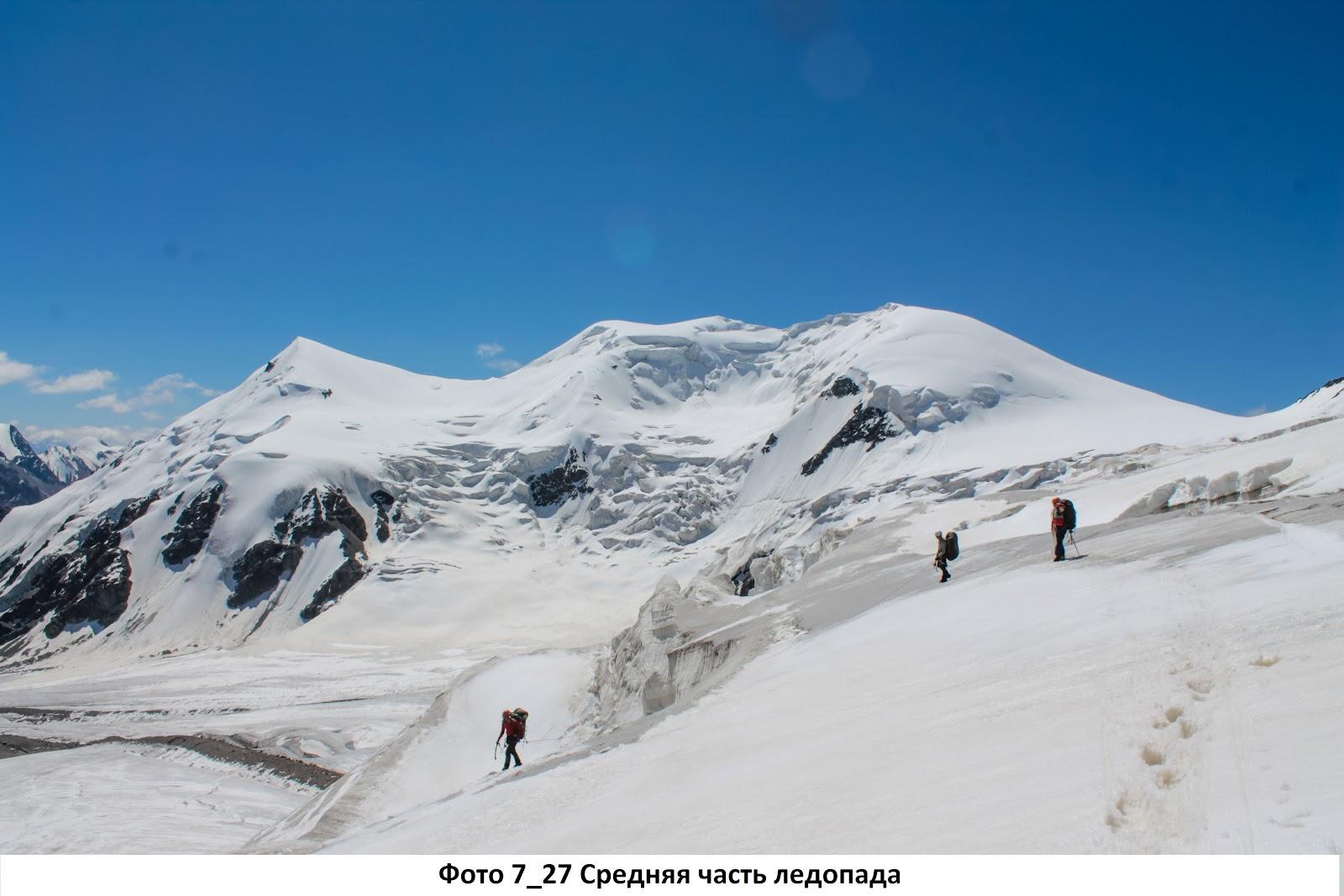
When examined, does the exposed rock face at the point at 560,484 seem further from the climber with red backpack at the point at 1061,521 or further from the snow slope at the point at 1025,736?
the snow slope at the point at 1025,736

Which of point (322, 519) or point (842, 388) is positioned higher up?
point (842, 388)

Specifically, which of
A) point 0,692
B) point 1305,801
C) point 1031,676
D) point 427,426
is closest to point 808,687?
point 1031,676

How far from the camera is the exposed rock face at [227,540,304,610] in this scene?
9106 centimetres

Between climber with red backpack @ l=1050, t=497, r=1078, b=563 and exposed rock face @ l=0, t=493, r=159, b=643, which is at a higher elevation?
exposed rock face @ l=0, t=493, r=159, b=643

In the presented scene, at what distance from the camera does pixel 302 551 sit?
9562 cm

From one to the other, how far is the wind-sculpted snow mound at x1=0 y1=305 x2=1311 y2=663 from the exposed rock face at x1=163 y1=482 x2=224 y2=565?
289 mm

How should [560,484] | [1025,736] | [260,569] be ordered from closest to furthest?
[1025,736]
[260,569]
[560,484]

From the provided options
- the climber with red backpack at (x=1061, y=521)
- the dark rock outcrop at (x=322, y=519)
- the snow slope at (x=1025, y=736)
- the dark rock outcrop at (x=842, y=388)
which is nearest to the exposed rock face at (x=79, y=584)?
the dark rock outcrop at (x=322, y=519)

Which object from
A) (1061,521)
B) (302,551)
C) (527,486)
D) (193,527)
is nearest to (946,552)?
(1061,521)

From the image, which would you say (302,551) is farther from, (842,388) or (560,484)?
(842,388)

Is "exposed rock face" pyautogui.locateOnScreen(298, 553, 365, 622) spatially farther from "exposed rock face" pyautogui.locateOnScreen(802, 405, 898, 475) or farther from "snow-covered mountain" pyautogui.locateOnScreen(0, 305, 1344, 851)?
"exposed rock face" pyautogui.locateOnScreen(802, 405, 898, 475)

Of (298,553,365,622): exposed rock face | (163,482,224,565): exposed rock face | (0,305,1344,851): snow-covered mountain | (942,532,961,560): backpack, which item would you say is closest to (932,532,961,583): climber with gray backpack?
(942,532,961,560): backpack

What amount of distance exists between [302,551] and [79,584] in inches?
1059
